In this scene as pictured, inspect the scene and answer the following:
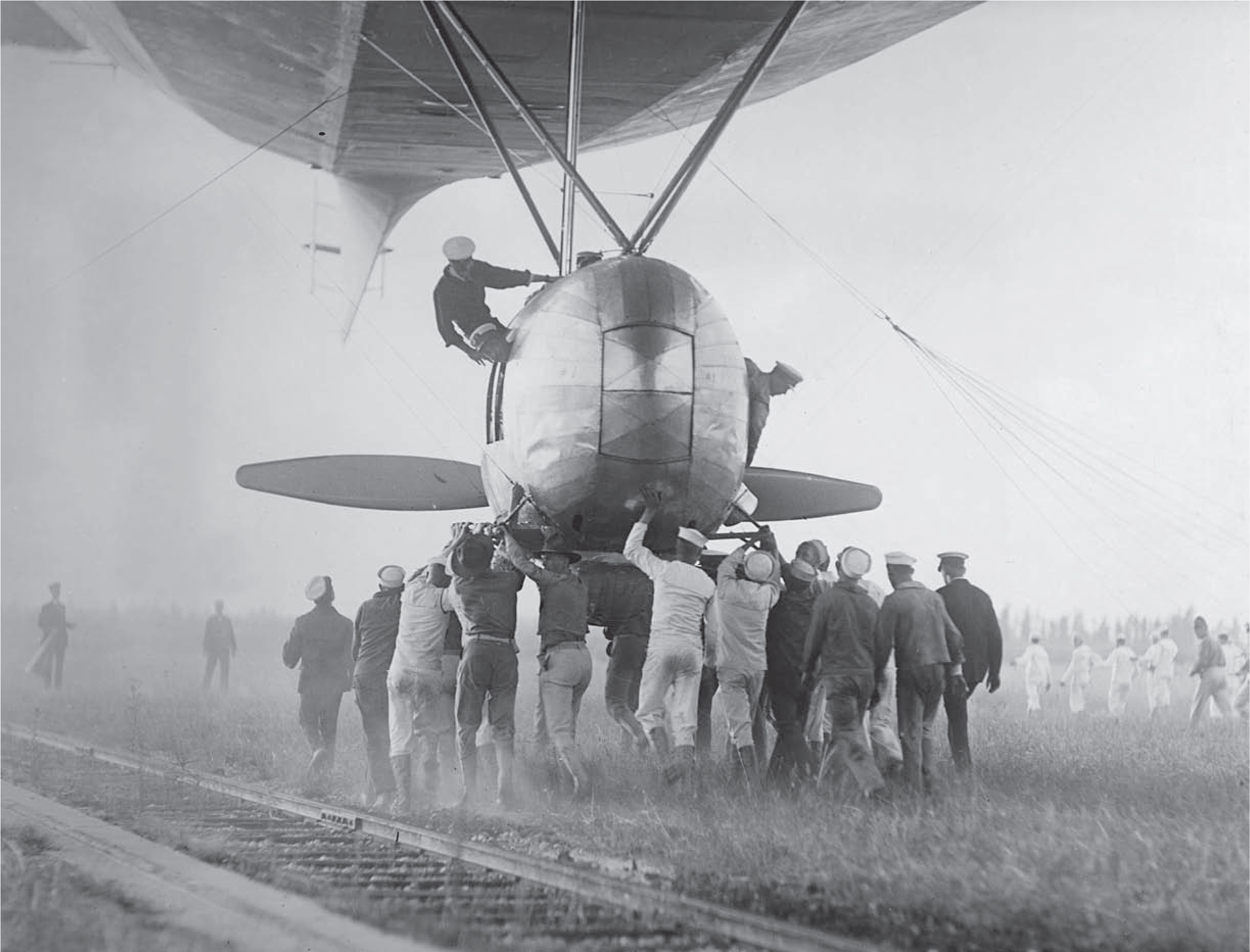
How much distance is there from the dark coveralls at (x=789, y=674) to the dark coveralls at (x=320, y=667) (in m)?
3.95

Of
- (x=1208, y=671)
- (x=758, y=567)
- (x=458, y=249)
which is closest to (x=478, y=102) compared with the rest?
(x=458, y=249)

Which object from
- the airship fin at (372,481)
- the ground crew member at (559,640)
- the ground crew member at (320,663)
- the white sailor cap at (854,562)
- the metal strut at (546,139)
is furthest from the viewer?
the airship fin at (372,481)

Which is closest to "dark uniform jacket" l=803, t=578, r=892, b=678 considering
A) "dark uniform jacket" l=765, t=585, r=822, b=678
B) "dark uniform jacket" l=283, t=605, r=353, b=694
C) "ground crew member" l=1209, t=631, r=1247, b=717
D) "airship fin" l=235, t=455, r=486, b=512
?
"dark uniform jacket" l=765, t=585, r=822, b=678

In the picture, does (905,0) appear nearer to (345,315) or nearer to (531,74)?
(531,74)

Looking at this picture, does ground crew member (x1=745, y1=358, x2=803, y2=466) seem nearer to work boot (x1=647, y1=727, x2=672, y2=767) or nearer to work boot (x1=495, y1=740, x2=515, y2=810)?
work boot (x1=647, y1=727, x2=672, y2=767)

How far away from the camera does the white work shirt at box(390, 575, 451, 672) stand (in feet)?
31.0

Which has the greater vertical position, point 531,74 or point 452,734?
point 531,74

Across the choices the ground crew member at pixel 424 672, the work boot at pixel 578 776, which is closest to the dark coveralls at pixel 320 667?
the ground crew member at pixel 424 672

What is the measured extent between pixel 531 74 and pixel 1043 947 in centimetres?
1191

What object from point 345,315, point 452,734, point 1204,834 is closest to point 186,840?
point 452,734

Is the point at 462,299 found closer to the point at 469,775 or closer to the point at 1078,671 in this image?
the point at 469,775

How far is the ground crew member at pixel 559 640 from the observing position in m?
9.03

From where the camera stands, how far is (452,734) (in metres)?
10.2

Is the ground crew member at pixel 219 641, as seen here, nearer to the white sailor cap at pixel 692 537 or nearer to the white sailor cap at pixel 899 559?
the white sailor cap at pixel 692 537
